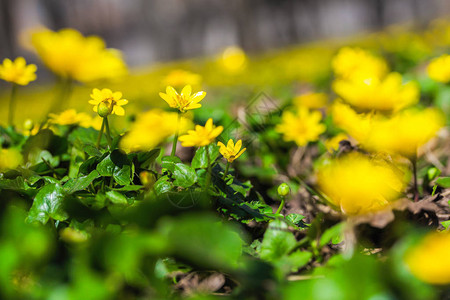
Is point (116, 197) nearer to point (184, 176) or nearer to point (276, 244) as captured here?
point (184, 176)

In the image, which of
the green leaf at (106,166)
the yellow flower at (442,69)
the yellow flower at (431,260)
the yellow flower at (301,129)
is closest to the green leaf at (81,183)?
the green leaf at (106,166)

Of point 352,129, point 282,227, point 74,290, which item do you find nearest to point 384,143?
point 352,129

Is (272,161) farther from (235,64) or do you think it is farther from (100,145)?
(235,64)

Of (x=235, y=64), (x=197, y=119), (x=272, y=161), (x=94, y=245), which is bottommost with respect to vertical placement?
(x=235, y=64)

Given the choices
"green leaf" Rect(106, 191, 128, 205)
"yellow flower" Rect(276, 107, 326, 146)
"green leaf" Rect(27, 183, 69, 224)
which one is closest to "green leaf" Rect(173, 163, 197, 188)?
"green leaf" Rect(106, 191, 128, 205)

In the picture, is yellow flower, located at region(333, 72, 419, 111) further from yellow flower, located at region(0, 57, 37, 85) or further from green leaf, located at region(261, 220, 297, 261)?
yellow flower, located at region(0, 57, 37, 85)
